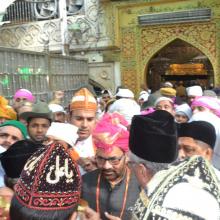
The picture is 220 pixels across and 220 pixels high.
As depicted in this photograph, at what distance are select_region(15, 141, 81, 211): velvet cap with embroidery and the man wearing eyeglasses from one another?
908 millimetres

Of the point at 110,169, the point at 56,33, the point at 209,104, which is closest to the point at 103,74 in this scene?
the point at 56,33

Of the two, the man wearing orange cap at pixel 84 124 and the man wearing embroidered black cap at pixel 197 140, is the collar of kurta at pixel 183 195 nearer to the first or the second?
the man wearing embroidered black cap at pixel 197 140

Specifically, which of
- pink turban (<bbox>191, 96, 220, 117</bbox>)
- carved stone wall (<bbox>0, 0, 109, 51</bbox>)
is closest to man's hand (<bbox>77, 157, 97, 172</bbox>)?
pink turban (<bbox>191, 96, 220, 117</bbox>)

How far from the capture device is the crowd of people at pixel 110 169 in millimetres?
1056

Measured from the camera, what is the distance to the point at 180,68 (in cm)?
1686

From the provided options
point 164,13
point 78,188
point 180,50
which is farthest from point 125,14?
point 78,188

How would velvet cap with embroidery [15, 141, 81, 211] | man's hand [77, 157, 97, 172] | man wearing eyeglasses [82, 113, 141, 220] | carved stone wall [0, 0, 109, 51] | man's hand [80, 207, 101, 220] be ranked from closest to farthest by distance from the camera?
velvet cap with embroidery [15, 141, 81, 211] → man's hand [80, 207, 101, 220] → man wearing eyeglasses [82, 113, 141, 220] → man's hand [77, 157, 97, 172] → carved stone wall [0, 0, 109, 51]

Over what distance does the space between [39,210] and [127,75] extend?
11011 millimetres

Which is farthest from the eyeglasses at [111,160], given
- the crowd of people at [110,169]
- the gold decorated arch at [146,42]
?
the gold decorated arch at [146,42]

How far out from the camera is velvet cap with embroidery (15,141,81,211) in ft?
4.56

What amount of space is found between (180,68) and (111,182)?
14864 mm

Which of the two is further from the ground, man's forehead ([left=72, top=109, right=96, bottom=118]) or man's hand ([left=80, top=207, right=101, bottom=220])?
man's forehead ([left=72, top=109, right=96, bottom=118])

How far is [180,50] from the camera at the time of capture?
46.9ft

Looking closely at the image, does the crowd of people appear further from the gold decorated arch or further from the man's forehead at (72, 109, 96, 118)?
the gold decorated arch
